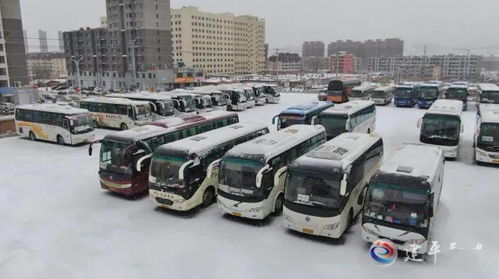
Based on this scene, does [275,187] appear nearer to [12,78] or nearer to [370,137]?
[370,137]

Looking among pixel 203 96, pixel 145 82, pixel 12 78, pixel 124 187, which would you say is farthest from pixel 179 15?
pixel 124 187

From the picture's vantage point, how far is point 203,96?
2936cm

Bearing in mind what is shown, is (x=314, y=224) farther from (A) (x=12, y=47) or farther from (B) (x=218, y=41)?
(B) (x=218, y=41)

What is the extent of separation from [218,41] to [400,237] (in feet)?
378

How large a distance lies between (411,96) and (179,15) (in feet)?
286

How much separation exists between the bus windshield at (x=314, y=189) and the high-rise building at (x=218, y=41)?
98255 millimetres

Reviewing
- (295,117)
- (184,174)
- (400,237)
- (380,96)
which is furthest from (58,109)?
(380,96)

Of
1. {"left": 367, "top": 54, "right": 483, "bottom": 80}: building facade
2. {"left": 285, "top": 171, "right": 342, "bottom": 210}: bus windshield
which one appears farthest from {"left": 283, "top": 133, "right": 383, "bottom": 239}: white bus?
{"left": 367, "top": 54, "right": 483, "bottom": 80}: building facade

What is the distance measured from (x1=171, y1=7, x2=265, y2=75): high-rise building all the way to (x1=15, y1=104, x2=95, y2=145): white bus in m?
83.2

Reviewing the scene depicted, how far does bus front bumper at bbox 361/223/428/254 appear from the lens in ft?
27.5

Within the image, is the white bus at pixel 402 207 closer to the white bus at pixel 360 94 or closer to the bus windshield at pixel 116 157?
the bus windshield at pixel 116 157

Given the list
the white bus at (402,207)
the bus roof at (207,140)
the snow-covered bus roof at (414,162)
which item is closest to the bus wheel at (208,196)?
the bus roof at (207,140)

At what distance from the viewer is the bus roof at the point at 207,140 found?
11438mm

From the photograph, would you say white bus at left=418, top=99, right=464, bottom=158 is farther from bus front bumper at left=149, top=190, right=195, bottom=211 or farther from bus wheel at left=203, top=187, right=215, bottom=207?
bus front bumper at left=149, top=190, right=195, bottom=211
